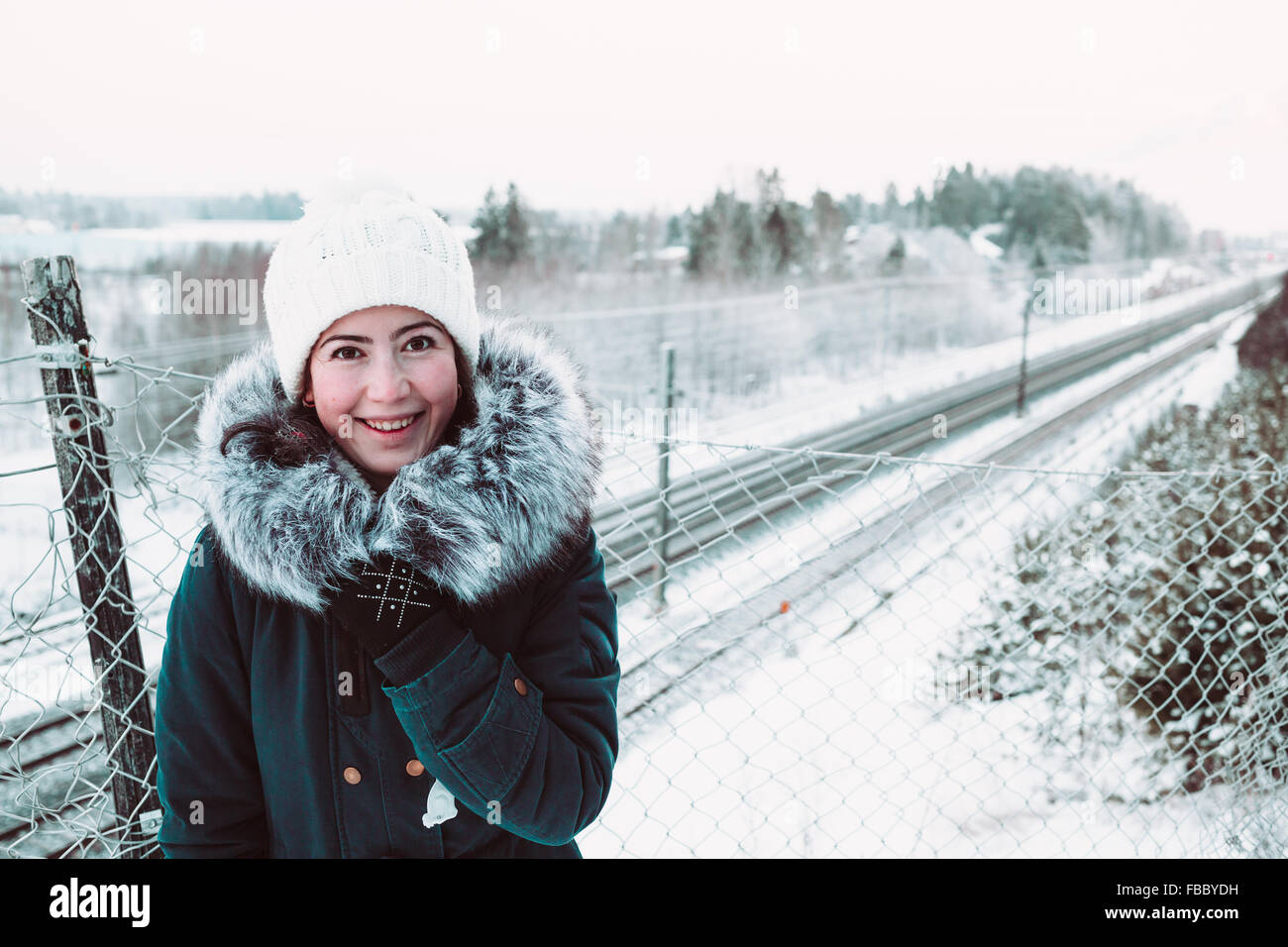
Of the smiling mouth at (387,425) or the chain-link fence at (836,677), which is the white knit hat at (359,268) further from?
the chain-link fence at (836,677)

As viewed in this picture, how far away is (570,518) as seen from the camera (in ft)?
4.23

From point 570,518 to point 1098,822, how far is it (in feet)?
13.0

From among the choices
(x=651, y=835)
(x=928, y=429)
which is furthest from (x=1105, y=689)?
(x=928, y=429)

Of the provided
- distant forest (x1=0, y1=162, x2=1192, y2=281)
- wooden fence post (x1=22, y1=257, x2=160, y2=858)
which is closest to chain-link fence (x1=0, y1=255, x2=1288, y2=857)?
wooden fence post (x1=22, y1=257, x2=160, y2=858)

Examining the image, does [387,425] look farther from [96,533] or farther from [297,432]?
[96,533]

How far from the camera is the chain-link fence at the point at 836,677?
1662mm

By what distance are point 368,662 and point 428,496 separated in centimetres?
25

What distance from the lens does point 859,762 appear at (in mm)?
5066

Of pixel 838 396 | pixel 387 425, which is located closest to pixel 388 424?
pixel 387 425

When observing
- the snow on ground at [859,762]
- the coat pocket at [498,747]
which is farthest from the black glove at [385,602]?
the snow on ground at [859,762]

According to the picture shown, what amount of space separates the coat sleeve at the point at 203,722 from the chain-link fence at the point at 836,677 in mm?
244

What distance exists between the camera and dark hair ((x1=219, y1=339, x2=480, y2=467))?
1255 mm
